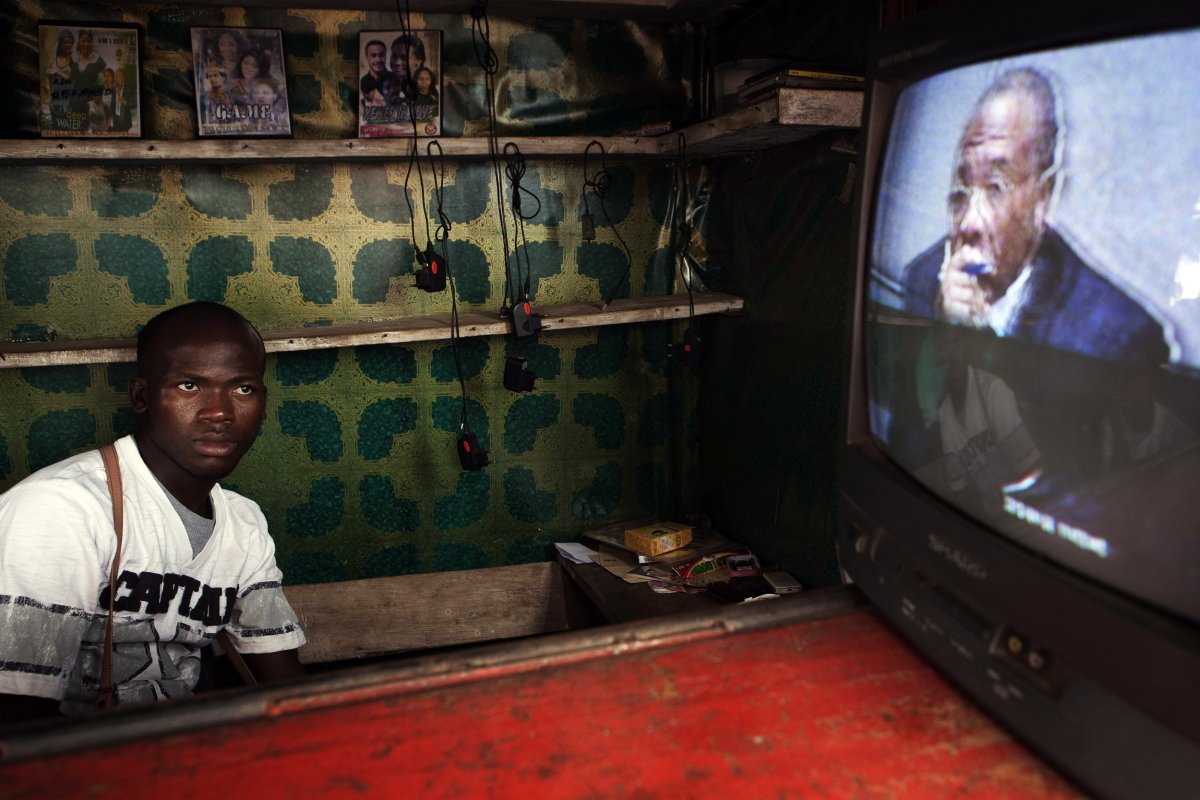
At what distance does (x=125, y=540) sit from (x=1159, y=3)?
1889 millimetres

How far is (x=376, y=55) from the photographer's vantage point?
3.11 metres

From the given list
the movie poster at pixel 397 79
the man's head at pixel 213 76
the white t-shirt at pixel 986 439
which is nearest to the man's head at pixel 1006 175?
the white t-shirt at pixel 986 439

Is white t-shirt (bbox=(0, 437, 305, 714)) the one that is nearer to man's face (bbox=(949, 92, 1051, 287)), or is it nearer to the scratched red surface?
the scratched red surface

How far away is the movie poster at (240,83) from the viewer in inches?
117

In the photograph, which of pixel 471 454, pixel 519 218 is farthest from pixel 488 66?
pixel 471 454

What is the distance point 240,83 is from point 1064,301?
2.95 meters

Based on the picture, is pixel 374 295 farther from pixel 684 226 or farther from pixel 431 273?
pixel 684 226

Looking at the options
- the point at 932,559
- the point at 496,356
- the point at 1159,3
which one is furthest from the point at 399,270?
the point at 1159,3

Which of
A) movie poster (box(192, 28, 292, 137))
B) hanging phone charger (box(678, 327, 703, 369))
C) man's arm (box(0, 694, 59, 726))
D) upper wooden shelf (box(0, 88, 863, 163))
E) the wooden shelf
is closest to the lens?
man's arm (box(0, 694, 59, 726))

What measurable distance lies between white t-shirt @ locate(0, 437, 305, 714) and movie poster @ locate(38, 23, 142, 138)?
1580 millimetres

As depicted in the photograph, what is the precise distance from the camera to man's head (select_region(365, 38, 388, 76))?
122 inches

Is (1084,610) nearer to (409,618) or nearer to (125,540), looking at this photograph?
(125,540)

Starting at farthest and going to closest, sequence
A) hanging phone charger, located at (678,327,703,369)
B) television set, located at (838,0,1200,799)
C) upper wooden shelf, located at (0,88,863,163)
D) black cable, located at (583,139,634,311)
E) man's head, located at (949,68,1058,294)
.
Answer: black cable, located at (583,139,634,311) < hanging phone charger, located at (678,327,703,369) < upper wooden shelf, located at (0,88,863,163) < man's head, located at (949,68,1058,294) < television set, located at (838,0,1200,799)

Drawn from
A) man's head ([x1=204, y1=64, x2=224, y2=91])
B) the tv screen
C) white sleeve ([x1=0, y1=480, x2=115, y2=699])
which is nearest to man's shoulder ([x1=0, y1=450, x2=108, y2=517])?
white sleeve ([x1=0, y1=480, x2=115, y2=699])
